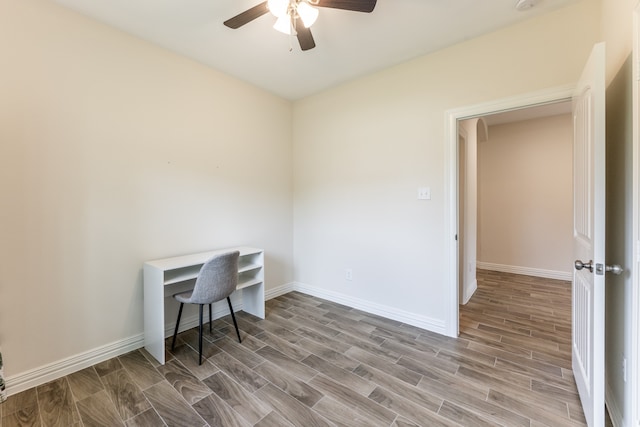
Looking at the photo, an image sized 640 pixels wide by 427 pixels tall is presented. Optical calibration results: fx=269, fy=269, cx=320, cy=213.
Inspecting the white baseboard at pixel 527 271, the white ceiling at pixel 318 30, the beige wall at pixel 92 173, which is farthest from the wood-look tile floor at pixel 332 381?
the white ceiling at pixel 318 30

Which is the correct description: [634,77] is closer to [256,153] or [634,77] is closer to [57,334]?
[256,153]

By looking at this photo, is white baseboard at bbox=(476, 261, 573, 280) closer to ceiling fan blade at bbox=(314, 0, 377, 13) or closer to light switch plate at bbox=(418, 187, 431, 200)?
light switch plate at bbox=(418, 187, 431, 200)

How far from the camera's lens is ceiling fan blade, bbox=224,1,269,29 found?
162 centimetres

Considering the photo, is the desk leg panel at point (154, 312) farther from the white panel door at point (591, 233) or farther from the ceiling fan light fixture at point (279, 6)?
the white panel door at point (591, 233)

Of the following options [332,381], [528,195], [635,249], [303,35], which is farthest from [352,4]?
[528,195]

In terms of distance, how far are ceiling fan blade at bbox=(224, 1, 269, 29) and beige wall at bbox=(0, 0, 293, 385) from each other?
43.9 inches

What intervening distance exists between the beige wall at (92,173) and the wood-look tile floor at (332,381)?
46 centimetres

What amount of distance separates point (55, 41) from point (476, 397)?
3709mm

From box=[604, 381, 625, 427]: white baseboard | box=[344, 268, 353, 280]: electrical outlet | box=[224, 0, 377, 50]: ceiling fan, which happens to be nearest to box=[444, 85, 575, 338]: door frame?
box=[604, 381, 625, 427]: white baseboard

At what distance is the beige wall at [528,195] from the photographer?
13.8 ft

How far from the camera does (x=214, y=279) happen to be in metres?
2.12

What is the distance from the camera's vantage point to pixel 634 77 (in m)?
1.17

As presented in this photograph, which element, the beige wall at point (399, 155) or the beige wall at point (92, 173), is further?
the beige wall at point (399, 155)

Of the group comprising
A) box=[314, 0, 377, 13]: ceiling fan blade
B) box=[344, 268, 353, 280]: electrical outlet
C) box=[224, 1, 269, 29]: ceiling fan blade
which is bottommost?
box=[344, 268, 353, 280]: electrical outlet
